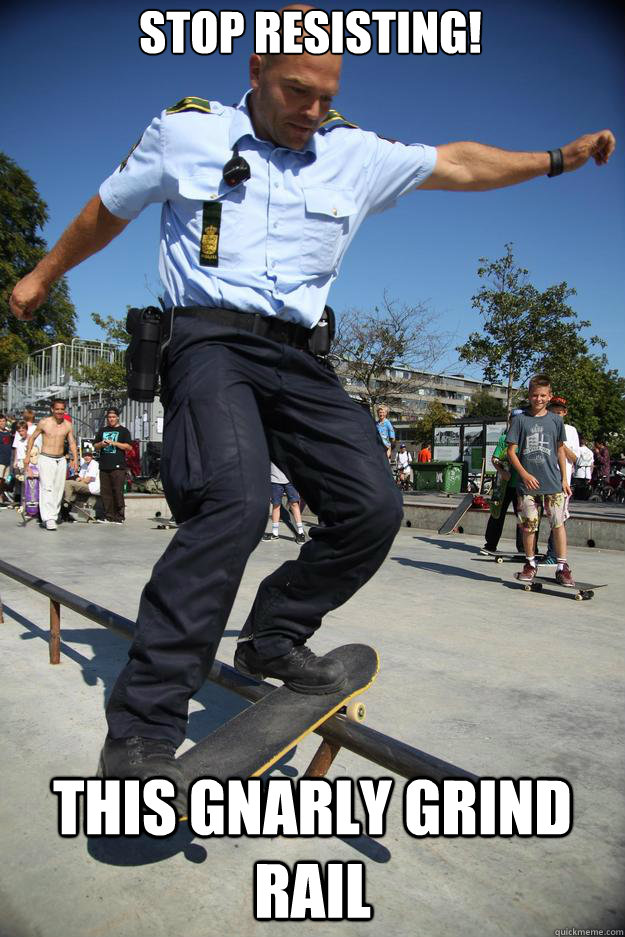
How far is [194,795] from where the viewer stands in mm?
1705

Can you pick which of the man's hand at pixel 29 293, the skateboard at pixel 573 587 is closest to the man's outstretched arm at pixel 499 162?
the man's hand at pixel 29 293

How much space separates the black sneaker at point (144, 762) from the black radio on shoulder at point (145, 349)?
1021 millimetres

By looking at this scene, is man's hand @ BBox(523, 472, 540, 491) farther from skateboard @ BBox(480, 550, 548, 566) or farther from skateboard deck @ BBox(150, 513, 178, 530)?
skateboard deck @ BBox(150, 513, 178, 530)

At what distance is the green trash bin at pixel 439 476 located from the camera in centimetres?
2202

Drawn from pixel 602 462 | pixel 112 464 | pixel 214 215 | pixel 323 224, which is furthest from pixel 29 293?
pixel 602 462

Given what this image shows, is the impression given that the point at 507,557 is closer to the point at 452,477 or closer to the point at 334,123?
the point at 334,123

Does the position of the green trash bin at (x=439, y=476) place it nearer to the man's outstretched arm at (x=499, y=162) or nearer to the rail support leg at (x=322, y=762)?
the man's outstretched arm at (x=499, y=162)

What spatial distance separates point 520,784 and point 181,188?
6.62ft

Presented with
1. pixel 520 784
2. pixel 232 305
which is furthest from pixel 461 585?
pixel 232 305

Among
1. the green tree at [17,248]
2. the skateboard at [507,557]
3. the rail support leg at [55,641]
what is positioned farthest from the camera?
the green tree at [17,248]

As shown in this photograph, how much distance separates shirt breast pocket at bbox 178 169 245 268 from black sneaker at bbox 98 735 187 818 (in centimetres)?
135

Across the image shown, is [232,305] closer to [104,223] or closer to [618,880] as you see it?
[104,223]

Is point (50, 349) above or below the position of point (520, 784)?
above

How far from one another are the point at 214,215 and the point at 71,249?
0.58 metres
